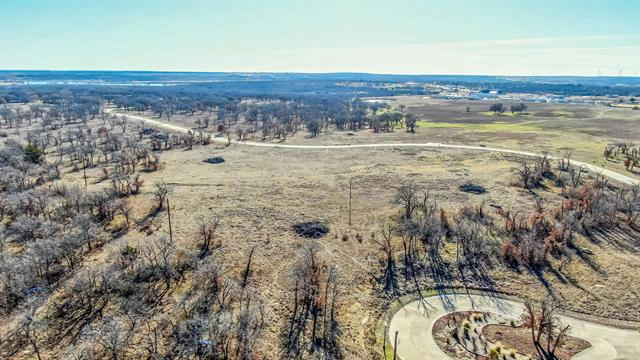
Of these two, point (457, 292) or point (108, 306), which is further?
point (457, 292)

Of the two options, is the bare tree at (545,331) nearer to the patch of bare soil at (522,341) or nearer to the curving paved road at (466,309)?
the patch of bare soil at (522,341)

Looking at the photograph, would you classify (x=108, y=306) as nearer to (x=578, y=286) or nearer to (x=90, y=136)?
(x=578, y=286)

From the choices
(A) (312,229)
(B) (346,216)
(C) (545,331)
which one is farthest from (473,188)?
(C) (545,331)

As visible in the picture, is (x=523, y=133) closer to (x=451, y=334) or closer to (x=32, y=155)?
(x=451, y=334)

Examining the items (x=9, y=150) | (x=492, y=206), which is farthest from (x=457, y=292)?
(x=9, y=150)

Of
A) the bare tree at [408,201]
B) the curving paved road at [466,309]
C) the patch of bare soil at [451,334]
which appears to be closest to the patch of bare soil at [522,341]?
the curving paved road at [466,309]

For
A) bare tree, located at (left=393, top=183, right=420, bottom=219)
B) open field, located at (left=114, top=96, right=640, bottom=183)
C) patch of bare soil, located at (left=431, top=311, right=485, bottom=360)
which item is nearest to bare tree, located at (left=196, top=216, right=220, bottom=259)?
bare tree, located at (left=393, top=183, right=420, bottom=219)
